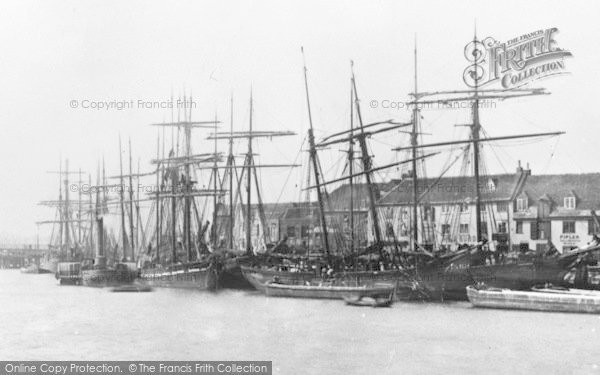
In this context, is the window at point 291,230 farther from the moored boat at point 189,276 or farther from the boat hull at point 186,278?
the moored boat at point 189,276

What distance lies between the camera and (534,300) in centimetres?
4662

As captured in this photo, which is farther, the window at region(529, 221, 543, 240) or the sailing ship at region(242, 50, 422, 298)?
the window at region(529, 221, 543, 240)

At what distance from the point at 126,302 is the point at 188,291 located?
7720mm

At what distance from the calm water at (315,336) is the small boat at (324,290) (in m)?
1.34

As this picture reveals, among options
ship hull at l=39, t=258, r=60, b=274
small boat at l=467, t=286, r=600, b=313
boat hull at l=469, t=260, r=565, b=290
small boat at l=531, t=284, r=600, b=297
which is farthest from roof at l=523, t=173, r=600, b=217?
ship hull at l=39, t=258, r=60, b=274

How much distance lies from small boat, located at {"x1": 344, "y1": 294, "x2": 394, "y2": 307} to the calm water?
2.55 ft

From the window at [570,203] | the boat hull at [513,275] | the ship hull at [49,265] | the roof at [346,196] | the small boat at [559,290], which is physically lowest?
the ship hull at [49,265]

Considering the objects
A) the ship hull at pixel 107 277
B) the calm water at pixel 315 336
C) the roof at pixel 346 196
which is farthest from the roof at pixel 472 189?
the calm water at pixel 315 336

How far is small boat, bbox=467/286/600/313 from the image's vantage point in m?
45.3

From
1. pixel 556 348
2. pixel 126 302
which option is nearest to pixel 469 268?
pixel 556 348

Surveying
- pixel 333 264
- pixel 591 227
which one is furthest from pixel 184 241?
pixel 591 227

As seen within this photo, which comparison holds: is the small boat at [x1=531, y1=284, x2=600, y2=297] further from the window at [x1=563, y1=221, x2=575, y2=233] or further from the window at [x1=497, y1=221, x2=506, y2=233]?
the window at [x1=497, y1=221, x2=506, y2=233]

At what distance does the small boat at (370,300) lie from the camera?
49625 millimetres

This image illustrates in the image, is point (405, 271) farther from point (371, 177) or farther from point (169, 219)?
point (169, 219)
